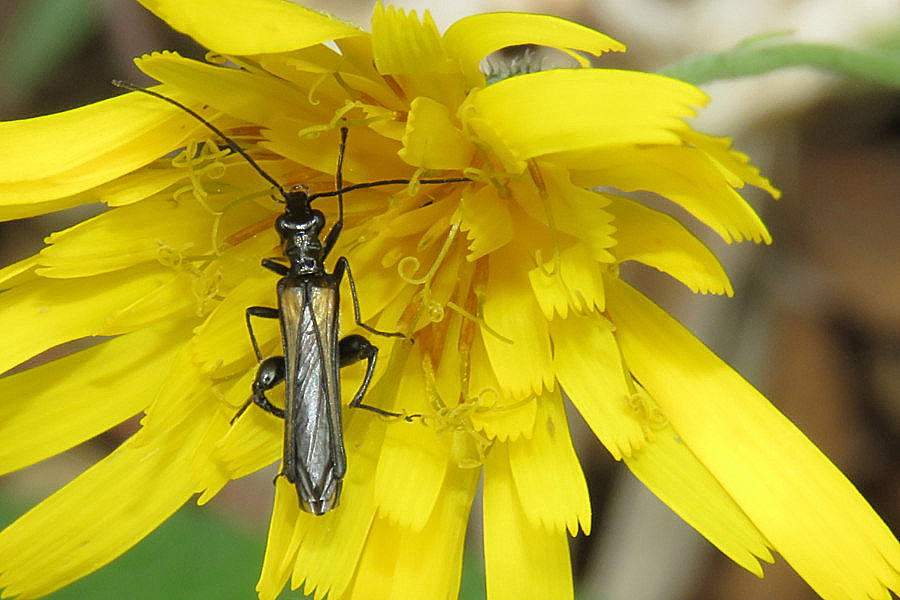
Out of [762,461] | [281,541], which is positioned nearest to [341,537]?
[281,541]

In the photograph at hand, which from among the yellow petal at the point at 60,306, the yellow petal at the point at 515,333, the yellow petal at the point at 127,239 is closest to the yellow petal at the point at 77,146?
the yellow petal at the point at 127,239

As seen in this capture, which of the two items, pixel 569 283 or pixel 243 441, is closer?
pixel 569 283

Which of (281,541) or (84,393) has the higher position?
(84,393)

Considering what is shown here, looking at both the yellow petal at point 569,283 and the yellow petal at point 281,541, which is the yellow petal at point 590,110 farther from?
the yellow petal at point 281,541

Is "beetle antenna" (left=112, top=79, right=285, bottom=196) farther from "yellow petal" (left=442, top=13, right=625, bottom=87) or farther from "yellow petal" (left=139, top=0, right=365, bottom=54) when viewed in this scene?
"yellow petal" (left=442, top=13, right=625, bottom=87)

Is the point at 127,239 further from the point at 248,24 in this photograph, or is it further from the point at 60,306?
the point at 248,24

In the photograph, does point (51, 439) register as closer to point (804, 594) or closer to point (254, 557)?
point (254, 557)
